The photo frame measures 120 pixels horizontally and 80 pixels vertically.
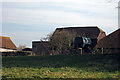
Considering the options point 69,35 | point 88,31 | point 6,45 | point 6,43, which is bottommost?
point 6,45

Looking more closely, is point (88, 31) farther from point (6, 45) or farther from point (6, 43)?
point (6, 43)

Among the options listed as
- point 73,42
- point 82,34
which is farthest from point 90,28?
point 73,42

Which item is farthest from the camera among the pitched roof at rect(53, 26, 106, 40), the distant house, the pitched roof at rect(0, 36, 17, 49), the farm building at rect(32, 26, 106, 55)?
the pitched roof at rect(0, 36, 17, 49)

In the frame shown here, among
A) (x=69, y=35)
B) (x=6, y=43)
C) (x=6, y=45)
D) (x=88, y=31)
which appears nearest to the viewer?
(x=69, y=35)

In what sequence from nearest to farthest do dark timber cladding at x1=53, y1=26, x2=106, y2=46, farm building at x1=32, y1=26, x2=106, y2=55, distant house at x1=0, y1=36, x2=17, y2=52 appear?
farm building at x1=32, y1=26, x2=106, y2=55
dark timber cladding at x1=53, y1=26, x2=106, y2=46
distant house at x1=0, y1=36, x2=17, y2=52

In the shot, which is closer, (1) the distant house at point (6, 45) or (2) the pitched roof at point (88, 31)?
(2) the pitched roof at point (88, 31)

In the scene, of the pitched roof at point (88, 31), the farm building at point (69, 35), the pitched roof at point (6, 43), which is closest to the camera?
the farm building at point (69, 35)

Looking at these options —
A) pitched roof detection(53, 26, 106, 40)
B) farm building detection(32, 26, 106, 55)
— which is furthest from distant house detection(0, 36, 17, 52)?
pitched roof detection(53, 26, 106, 40)

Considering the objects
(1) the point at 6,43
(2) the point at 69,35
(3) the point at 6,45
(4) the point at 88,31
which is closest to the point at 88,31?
(4) the point at 88,31

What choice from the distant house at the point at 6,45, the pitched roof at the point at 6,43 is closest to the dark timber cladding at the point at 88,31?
the distant house at the point at 6,45

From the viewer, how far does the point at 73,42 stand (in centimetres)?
4316

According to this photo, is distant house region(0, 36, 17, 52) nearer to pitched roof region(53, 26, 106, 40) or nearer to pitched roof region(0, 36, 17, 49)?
pitched roof region(0, 36, 17, 49)

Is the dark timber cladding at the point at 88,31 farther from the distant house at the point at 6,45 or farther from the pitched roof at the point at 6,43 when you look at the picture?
the pitched roof at the point at 6,43

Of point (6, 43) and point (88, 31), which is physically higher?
point (88, 31)
